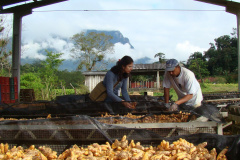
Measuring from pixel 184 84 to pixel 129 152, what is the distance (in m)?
1.91

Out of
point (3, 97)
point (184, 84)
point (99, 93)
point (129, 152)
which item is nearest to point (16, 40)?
point (3, 97)

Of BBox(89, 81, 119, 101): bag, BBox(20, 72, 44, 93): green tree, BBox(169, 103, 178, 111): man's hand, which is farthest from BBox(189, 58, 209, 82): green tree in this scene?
BBox(169, 103, 178, 111): man's hand

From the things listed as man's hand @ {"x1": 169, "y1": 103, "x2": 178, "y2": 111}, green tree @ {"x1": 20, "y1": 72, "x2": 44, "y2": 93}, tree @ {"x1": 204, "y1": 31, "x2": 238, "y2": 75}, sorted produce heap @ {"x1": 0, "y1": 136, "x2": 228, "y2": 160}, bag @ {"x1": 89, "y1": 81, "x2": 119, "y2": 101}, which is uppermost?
tree @ {"x1": 204, "y1": 31, "x2": 238, "y2": 75}

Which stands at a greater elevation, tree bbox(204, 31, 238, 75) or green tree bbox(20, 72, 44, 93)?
tree bbox(204, 31, 238, 75)

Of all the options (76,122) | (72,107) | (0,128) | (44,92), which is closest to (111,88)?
(72,107)

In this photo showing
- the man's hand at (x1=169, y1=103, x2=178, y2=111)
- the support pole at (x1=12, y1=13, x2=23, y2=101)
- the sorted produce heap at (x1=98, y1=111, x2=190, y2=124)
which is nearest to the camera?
the sorted produce heap at (x1=98, y1=111, x2=190, y2=124)

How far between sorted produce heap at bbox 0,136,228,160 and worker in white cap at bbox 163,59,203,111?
1.39 meters

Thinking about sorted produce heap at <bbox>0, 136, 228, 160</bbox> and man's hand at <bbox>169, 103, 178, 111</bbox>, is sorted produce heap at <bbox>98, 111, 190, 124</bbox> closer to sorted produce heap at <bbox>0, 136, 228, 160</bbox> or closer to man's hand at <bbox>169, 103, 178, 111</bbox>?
man's hand at <bbox>169, 103, 178, 111</bbox>

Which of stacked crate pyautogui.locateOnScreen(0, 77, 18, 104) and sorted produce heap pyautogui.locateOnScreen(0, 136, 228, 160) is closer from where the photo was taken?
sorted produce heap pyautogui.locateOnScreen(0, 136, 228, 160)

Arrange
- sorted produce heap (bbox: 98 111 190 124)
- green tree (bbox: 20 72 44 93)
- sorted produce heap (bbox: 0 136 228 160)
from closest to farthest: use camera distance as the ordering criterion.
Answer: sorted produce heap (bbox: 0 136 228 160) < sorted produce heap (bbox: 98 111 190 124) < green tree (bbox: 20 72 44 93)

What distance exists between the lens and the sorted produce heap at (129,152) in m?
1.94

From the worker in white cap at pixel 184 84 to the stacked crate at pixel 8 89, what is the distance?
6114mm

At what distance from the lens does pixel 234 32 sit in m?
43.8

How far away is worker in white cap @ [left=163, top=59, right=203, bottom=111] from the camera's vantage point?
3506 millimetres
